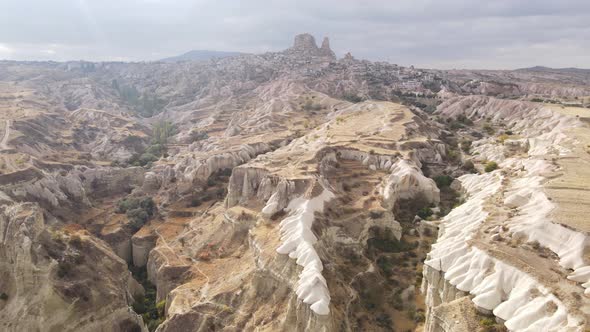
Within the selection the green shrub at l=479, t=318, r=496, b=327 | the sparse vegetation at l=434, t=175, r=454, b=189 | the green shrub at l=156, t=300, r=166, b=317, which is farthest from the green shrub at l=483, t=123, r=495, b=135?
the green shrub at l=156, t=300, r=166, b=317

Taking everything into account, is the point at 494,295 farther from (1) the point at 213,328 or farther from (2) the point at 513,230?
(1) the point at 213,328

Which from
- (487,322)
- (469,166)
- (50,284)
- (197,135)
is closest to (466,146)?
(469,166)

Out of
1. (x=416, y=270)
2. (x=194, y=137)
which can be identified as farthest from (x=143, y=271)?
(x=194, y=137)

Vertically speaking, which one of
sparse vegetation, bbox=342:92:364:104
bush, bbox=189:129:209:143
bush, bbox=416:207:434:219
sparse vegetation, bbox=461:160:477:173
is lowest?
bush, bbox=189:129:209:143

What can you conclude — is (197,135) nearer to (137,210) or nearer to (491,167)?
(137,210)

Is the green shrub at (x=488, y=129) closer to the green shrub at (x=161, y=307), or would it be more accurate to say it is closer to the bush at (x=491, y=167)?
the bush at (x=491, y=167)

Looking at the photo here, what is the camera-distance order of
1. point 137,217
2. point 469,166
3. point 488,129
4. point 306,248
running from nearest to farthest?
point 306,248 < point 469,166 < point 137,217 < point 488,129

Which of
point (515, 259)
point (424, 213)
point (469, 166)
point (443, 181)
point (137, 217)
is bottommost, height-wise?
point (137, 217)

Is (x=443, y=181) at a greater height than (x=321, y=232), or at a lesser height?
lesser

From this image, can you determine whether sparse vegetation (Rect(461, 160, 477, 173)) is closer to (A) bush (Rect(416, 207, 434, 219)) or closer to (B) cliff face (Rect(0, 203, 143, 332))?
(A) bush (Rect(416, 207, 434, 219))

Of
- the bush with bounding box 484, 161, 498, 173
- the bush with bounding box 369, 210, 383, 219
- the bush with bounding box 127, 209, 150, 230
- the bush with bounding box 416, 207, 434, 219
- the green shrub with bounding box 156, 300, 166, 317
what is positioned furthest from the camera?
the bush with bounding box 127, 209, 150, 230
